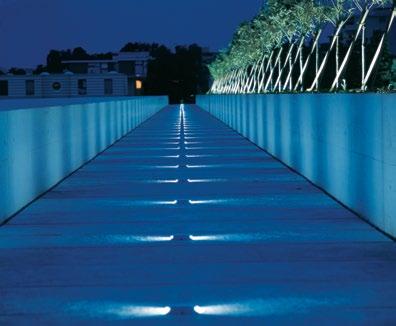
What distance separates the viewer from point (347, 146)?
15.1 m

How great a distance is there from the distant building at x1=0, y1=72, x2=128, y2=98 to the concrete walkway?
168454 millimetres

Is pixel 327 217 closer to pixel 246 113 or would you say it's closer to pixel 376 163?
pixel 376 163

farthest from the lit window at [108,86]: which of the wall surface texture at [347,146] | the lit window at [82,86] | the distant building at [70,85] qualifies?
the wall surface texture at [347,146]

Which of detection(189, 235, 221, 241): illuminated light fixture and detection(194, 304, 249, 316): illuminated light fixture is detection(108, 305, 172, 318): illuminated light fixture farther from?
detection(189, 235, 221, 241): illuminated light fixture

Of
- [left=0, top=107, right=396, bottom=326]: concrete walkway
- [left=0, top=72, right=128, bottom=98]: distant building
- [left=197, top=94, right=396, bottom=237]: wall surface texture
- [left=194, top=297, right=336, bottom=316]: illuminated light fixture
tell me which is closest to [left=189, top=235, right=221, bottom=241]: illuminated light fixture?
[left=0, top=107, right=396, bottom=326]: concrete walkway

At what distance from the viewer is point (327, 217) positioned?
13.7 m

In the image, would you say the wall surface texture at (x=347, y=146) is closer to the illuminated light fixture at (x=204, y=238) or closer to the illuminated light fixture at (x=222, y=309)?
the illuminated light fixture at (x=204, y=238)

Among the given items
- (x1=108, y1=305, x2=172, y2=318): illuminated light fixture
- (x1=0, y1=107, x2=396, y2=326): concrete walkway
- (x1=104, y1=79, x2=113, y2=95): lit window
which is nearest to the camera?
(x1=108, y1=305, x2=172, y2=318): illuminated light fixture

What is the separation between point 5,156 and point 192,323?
6.80 meters

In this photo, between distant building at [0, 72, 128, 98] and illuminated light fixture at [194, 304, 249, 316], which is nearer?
illuminated light fixture at [194, 304, 249, 316]

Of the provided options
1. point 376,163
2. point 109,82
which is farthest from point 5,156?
point 109,82

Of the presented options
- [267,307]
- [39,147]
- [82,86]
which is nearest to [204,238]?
[267,307]

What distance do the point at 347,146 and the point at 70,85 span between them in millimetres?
174785

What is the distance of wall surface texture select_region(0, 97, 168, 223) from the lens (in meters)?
14.0
